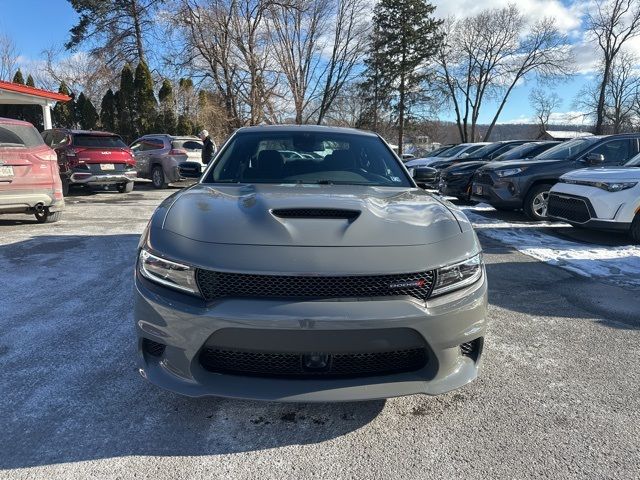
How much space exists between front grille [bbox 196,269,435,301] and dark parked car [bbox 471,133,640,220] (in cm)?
754

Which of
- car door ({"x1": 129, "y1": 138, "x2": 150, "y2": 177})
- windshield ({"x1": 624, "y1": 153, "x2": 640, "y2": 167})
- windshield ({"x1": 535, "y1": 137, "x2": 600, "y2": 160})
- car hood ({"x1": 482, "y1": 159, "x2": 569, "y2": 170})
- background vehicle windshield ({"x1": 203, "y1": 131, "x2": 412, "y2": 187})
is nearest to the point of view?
background vehicle windshield ({"x1": 203, "y1": 131, "x2": 412, "y2": 187})

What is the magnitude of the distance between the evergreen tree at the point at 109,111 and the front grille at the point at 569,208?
2496 cm

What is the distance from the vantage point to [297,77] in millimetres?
34031

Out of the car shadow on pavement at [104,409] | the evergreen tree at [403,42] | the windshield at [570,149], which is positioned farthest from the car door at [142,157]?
the evergreen tree at [403,42]

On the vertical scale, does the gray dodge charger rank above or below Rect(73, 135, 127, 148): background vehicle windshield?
below

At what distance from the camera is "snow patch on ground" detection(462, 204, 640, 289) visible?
5.52 metres

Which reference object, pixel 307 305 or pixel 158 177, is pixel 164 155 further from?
pixel 307 305

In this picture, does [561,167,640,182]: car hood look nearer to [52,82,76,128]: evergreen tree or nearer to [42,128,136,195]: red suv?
[42,128,136,195]: red suv

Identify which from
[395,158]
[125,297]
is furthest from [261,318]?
[125,297]

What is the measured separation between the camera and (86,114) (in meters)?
26.8

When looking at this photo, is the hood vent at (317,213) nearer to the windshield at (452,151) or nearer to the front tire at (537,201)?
the front tire at (537,201)

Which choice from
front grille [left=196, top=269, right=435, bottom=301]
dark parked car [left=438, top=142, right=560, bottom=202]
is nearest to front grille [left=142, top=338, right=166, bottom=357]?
front grille [left=196, top=269, right=435, bottom=301]

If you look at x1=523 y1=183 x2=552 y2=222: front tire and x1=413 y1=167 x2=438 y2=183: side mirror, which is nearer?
x1=413 y1=167 x2=438 y2=183: side mirror

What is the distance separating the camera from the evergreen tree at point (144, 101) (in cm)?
2550
